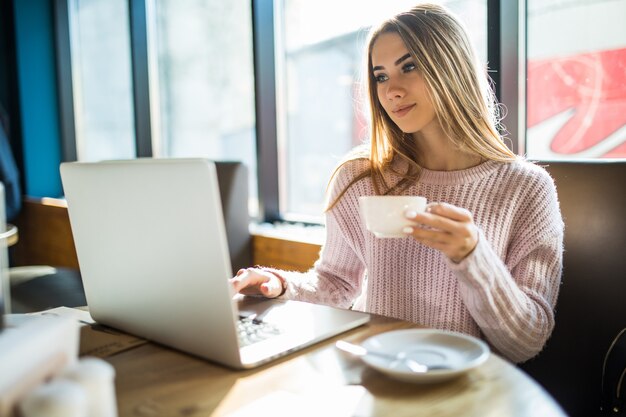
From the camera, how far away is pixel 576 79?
69.1 inches

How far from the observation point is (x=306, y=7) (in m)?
2.75

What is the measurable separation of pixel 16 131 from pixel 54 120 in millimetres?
287

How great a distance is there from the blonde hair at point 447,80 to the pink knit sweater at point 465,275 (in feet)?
0.14

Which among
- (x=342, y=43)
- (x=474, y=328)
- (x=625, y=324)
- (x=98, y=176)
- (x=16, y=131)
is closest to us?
(x=98, y=176)

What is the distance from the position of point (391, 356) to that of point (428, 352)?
0.05m

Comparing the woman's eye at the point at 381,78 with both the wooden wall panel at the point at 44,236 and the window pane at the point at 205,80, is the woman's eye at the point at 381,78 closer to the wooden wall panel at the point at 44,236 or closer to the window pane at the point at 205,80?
the window pane at the point at 205,80

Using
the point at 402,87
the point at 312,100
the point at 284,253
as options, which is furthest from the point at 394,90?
the point at 312,100

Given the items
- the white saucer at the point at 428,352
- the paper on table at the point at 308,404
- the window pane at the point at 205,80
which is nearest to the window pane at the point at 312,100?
the window pane at the point at 205,80

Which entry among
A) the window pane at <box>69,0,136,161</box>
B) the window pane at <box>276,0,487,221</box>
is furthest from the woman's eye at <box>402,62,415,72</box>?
the window pane at <box>69,0,136,161</box>

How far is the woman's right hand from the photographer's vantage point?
46.2 inches

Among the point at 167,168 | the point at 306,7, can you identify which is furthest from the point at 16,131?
the point at 167,168

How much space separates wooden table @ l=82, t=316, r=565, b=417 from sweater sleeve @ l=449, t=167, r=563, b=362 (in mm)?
211

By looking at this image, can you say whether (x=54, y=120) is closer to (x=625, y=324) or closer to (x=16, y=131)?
(x=16, y=131)

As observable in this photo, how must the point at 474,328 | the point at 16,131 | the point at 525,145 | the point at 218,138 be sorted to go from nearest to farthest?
the point at 474,328 → the point at 525,145 → the point at 218,138 → the point at 16,131
